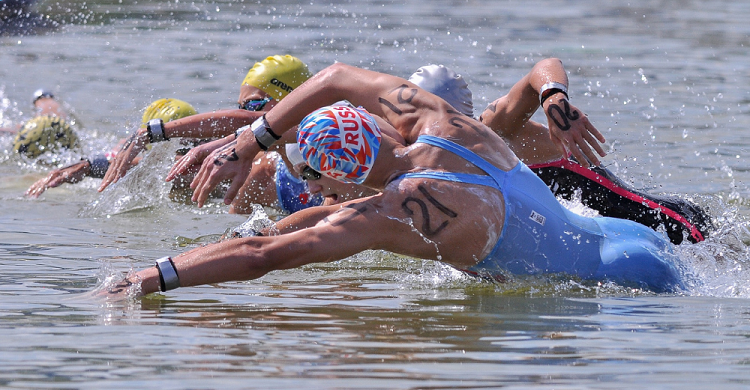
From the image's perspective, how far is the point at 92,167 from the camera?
9.36 meters

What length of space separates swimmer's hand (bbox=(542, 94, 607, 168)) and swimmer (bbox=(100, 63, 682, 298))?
0.25 metres

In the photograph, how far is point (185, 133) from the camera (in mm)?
7926

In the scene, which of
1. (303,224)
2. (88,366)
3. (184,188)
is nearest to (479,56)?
(184,188)

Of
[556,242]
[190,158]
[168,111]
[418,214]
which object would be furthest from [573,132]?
[168,111]

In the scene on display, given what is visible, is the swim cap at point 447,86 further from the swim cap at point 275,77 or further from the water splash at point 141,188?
the water splash at point 141,188

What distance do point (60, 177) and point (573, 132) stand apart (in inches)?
204

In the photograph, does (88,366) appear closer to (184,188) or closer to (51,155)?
(184,188)

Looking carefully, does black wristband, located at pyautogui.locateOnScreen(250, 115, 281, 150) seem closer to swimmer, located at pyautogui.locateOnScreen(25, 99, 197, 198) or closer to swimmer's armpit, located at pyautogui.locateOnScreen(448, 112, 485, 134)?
swimmer's armpit, located at pyautogui.locateOnScreen(448, 112, 485, 134)

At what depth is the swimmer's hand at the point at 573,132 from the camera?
542 cm

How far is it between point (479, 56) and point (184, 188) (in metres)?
9.83

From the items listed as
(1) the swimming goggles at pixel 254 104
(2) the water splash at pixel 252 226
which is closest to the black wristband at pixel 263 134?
(2) the water splash at pixel 252 226

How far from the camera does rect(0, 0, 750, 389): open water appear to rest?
155 inches

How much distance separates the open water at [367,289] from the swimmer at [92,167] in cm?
23

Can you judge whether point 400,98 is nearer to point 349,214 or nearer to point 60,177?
point 349,214
